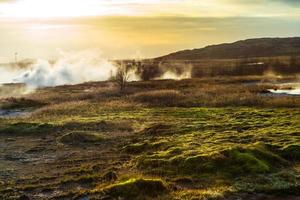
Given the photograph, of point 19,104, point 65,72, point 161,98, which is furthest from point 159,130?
point 65,72

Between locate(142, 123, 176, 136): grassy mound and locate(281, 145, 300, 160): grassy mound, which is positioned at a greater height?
locate(281, 145, 300, 160): grassy mound

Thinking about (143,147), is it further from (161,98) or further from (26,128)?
(161,98)

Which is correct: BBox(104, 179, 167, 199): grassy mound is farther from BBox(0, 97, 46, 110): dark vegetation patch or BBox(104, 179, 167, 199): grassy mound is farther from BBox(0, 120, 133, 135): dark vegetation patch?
BBox(0, 97, 46, 110): dark vegetation patch

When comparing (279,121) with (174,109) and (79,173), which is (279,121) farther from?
(79,173)

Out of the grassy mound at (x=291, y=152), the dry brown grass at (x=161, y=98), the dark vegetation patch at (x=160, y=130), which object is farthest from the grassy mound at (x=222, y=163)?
the dry brown grass at (x=161, y=98)

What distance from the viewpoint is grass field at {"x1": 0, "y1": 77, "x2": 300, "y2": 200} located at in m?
20.5

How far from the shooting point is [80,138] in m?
34.3

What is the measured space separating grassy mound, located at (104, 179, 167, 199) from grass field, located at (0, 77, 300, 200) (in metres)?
0.04

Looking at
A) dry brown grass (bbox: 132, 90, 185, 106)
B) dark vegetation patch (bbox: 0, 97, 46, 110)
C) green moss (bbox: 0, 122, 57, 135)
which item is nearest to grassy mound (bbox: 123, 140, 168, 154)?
green moss (bbox: 0, 122, 57, 135)

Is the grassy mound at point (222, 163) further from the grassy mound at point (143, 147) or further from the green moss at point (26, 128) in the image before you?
the green moss at point (26, 128)

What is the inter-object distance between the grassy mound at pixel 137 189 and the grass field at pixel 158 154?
39 mm

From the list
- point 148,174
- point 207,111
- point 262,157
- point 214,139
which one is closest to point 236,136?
point 214,139

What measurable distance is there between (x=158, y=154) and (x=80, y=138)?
30.2ft

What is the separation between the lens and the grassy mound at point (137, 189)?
1966cm
